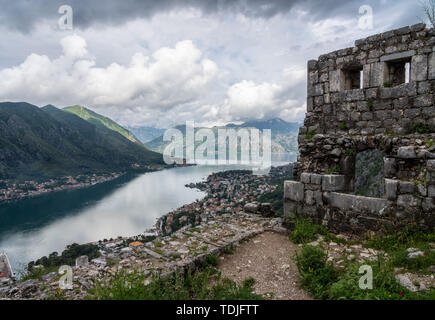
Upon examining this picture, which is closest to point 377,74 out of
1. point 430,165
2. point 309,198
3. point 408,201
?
point 430,165

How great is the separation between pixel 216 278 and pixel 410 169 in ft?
13.0

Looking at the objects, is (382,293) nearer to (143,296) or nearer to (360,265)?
(360,265)

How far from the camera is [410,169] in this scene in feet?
14.5

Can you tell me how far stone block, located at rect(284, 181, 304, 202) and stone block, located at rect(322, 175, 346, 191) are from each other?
0.58 metres

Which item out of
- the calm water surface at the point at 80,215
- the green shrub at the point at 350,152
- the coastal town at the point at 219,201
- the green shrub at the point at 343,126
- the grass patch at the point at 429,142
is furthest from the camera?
the calm water surface at the point at 80,215

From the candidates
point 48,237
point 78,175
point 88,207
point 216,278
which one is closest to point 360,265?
point 216,278

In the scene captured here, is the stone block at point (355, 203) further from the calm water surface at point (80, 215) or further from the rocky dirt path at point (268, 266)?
the calm water surface at point (80, 215)

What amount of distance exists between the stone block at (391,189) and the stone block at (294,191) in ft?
5.57

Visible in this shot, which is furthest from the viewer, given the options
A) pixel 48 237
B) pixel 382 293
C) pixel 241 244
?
pixel 48 237

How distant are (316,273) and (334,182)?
230 cm

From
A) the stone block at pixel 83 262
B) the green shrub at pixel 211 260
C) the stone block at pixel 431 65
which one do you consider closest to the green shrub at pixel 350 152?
the stone block at pixel 431 65

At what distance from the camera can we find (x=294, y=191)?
592 centimetres

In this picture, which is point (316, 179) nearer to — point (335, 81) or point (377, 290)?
point (335, 81)

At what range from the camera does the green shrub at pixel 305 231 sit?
5.24 m
